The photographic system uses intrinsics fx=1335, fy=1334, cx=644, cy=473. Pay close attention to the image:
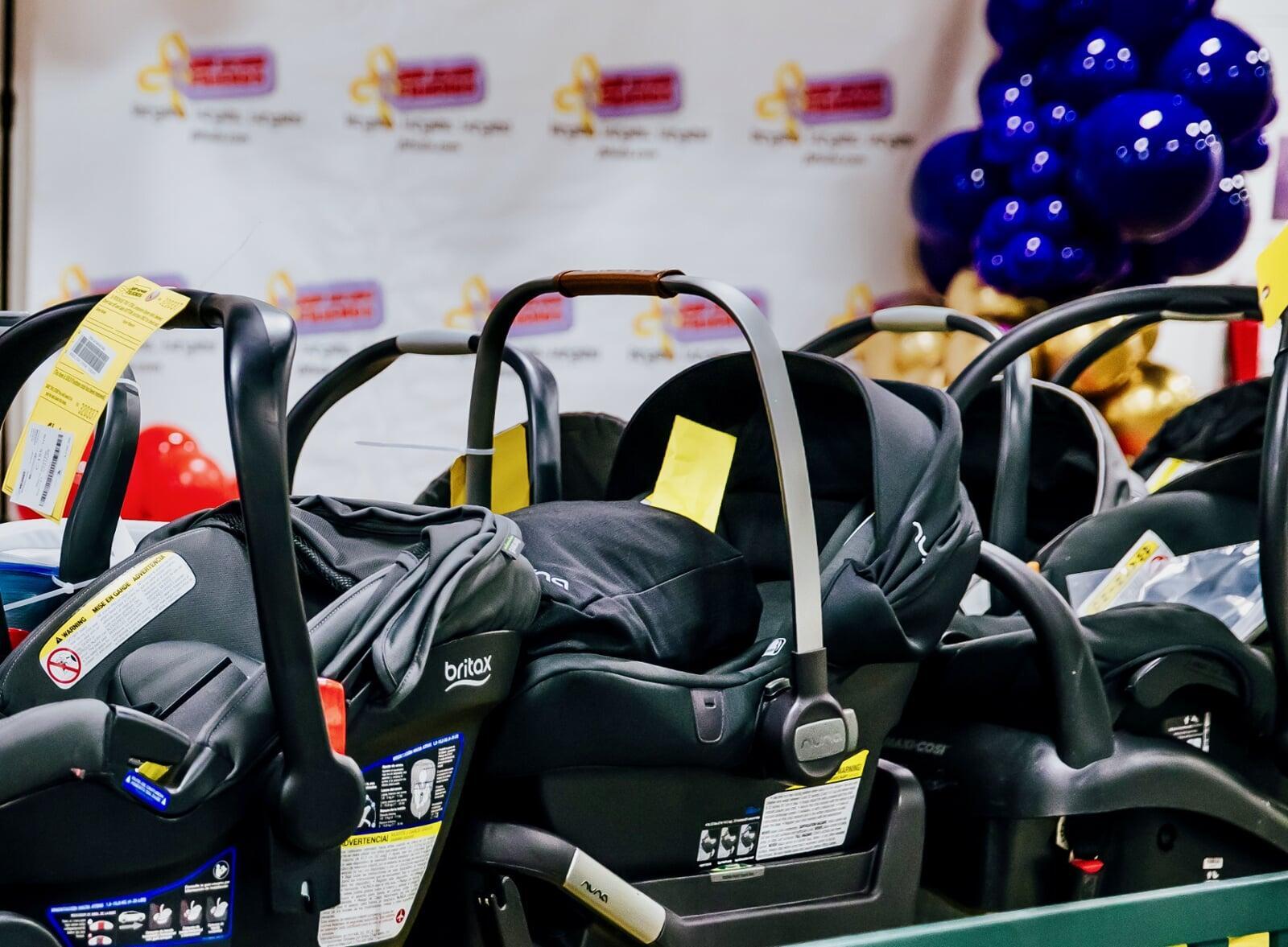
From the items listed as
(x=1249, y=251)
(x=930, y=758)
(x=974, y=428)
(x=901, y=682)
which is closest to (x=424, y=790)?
(x=901, y=682)

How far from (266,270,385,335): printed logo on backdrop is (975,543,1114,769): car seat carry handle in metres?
2.11

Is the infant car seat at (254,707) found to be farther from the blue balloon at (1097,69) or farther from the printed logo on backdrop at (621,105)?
the printed logo on backdrop at (621,105)

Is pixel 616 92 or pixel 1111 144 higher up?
pixel 616 92

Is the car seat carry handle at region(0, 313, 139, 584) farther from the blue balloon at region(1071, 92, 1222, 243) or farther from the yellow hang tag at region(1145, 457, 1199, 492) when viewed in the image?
the blue balloon at region(1071, 92, 1222, 243)

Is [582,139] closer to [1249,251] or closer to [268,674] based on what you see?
[1249,251]

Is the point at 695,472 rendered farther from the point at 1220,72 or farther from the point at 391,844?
the point at 1220,72

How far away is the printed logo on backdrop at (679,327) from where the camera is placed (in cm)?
322

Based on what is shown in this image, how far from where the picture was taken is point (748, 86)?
3.26 m

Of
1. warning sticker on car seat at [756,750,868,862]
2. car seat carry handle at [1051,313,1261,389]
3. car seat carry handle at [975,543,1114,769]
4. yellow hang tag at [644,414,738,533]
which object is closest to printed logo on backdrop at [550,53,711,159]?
car seat carry handle at [1051,313,1261,389]

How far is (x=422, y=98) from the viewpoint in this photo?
305 cm

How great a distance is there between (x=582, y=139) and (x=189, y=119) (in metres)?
0.88

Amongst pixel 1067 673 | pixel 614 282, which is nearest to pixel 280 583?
pixel 614 282

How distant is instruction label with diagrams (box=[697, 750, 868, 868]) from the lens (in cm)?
105

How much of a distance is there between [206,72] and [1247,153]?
7.44ft
